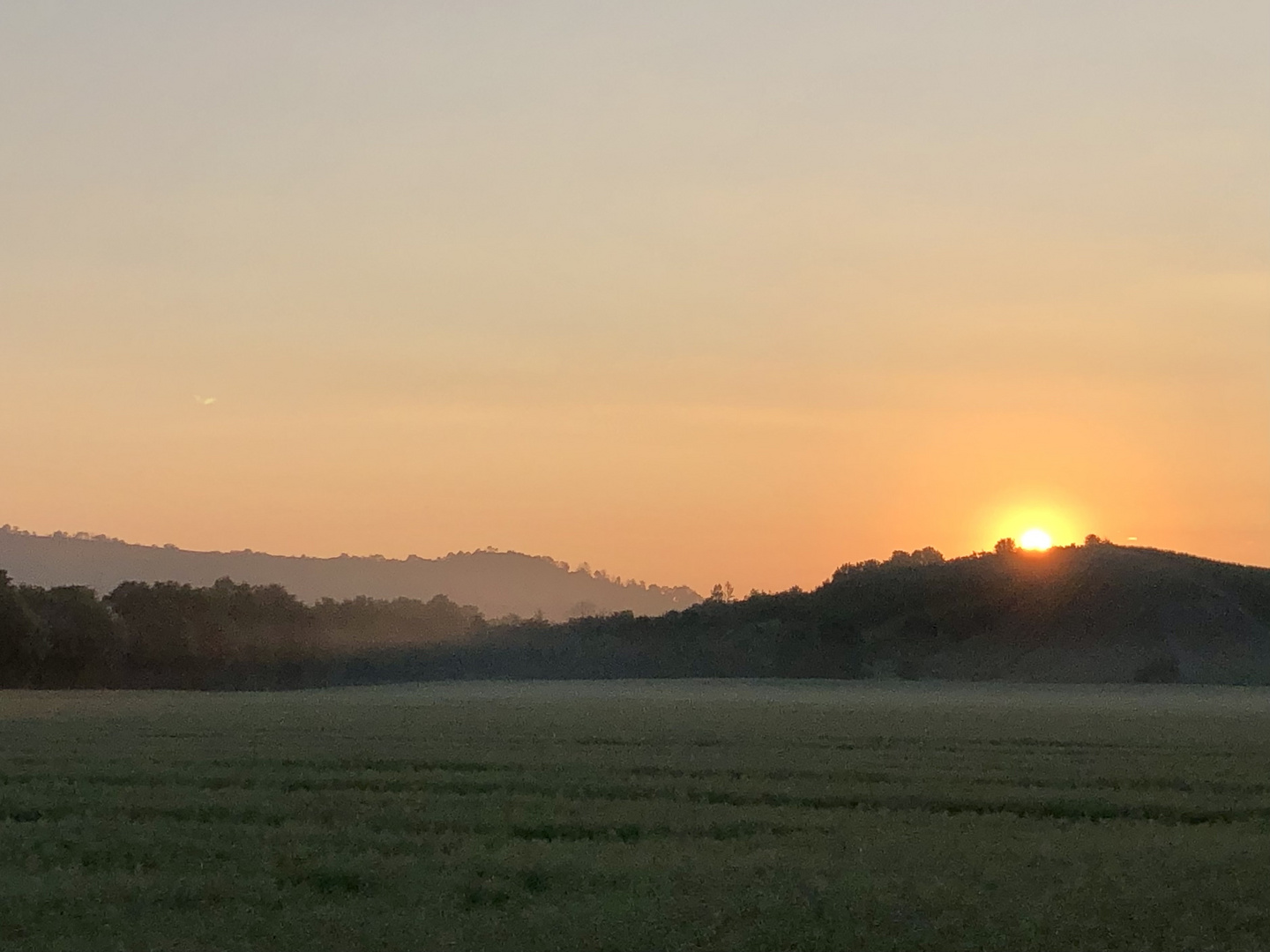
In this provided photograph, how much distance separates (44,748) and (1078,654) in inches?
3131

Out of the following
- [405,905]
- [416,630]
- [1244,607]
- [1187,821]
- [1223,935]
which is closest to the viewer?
[1223,935]

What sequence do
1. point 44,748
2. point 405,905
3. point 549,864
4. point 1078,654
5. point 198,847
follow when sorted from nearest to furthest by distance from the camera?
point 405,905 < point 549,864 < point 198,847 < point 44,748 < point 1078,654

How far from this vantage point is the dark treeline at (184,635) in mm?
78375

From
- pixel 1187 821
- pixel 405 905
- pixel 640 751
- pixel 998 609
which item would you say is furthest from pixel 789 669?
pixel 405 905

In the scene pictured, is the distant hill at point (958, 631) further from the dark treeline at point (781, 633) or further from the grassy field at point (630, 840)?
the grassy field at point (630, 840)

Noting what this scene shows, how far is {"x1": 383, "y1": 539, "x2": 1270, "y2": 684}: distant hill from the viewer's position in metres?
92.7

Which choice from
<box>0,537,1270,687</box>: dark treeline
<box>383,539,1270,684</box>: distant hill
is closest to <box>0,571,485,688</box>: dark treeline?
<box>0,537,1270,687</box>: dark treeline

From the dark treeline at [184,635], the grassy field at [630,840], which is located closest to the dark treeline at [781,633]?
the dark treeline at [184,635]

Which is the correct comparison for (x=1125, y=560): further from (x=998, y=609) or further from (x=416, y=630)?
(x=416, y=630)

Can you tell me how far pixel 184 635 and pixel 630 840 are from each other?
8008cm

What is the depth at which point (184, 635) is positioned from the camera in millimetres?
89312

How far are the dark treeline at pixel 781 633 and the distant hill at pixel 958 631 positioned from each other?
0.16 meters

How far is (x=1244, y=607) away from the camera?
99.8 m

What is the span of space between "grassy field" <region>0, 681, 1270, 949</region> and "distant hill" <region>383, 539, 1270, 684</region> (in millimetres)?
66473
